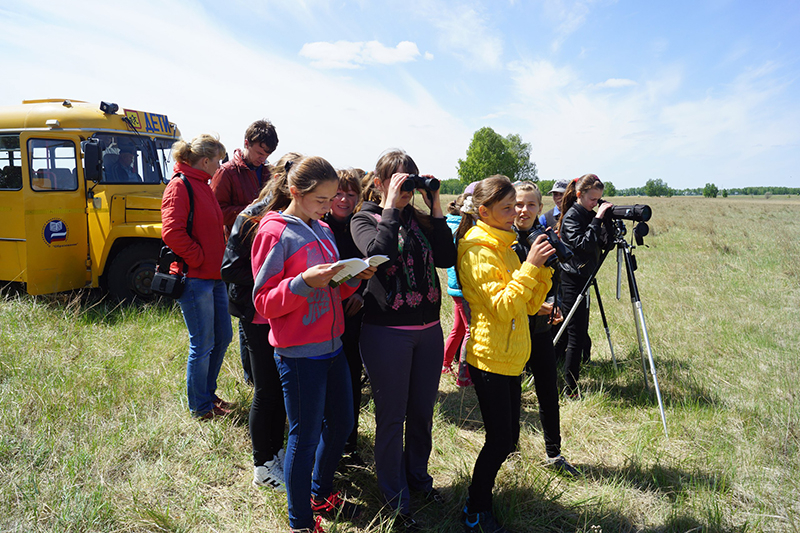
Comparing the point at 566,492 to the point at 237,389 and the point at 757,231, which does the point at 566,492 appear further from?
the point at 757,231

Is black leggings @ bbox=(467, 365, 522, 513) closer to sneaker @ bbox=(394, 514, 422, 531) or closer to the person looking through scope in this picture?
sneaker @ bbox=(394, 514, 422, 531)

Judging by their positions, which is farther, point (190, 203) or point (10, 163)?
point (10, 163)

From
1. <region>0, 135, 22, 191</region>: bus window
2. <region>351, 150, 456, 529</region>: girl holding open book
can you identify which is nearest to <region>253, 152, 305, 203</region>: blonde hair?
<region>351, 150, 456, 529</region>: girl holding open book

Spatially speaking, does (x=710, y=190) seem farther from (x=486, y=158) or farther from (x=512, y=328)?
(x=512, y=328)

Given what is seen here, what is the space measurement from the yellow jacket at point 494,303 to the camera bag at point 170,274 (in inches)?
79.7

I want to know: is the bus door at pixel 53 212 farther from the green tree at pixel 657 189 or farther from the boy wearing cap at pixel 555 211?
the green tree at pixel 657 189

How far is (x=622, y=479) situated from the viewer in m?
2.79

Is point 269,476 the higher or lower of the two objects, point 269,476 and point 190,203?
the lower

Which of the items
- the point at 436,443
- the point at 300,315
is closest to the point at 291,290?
the point at 300,315

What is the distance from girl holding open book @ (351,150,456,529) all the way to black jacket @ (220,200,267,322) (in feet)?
1.88

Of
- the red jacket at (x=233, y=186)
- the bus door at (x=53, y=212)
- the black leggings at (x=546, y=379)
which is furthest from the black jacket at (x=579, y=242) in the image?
the bus door at (x=53, y=212)

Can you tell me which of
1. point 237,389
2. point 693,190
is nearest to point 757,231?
point 237,389

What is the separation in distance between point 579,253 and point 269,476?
3.05m

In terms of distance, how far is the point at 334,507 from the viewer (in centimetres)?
247
